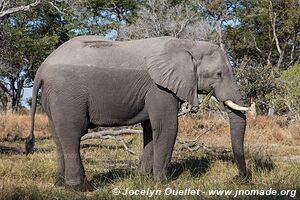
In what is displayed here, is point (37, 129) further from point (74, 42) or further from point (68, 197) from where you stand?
point (68, 197)

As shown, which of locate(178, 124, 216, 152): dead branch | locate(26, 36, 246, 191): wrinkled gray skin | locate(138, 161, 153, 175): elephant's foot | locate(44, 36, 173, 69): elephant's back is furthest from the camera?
locate(178, 124, 216, 152): dead branch

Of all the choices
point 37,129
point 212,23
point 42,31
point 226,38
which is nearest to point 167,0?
point 212,23

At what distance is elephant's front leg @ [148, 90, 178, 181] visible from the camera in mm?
6375

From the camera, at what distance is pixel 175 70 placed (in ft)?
21.5

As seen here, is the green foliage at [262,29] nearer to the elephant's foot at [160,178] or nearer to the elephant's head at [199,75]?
the elephant's head at [199,75]

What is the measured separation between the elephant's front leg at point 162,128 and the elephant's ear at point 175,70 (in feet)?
0.66

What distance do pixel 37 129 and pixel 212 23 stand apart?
1843 cm

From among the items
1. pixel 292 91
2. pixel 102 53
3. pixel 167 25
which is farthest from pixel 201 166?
pixel 167 25

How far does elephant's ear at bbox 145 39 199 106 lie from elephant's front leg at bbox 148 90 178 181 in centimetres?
20

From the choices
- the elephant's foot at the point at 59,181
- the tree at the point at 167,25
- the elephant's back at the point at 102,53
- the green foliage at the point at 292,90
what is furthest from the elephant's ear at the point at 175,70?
the tree at the point at 167,25

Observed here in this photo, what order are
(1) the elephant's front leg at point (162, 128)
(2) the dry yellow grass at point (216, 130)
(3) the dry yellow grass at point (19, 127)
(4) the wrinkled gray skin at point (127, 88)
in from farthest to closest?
(3) the dry yellow grass at point (19, 127) → (2) the dry yellow grass at point (216, 130) → (1) the elephant's front leg at point (162, 128) → (4) the wrinkled gray skin at point (127, 88)

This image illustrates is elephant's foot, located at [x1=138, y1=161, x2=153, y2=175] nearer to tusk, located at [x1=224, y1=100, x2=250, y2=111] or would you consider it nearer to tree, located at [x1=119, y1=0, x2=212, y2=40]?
tusk, located at [x1=224, y1=100, x2=250, y2=111]

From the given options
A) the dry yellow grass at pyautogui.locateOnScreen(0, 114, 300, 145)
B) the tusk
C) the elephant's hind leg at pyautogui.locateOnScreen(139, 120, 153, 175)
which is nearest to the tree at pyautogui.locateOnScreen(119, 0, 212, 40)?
the dry yellow grass at pyautogui.locateOnScreen(0, 114, 300, 145)

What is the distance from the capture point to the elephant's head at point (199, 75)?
6480 millimetres
